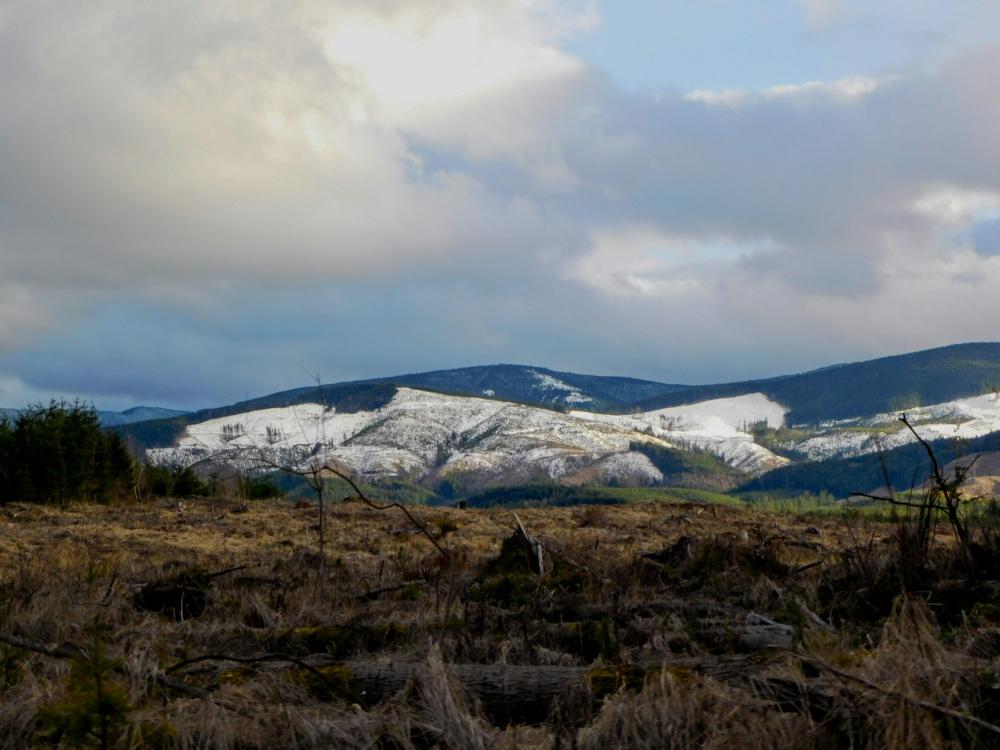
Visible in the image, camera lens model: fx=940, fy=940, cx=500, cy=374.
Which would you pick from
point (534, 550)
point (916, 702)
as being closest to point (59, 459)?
point (534, 550)

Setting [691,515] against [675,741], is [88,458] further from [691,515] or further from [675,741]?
[675,741]

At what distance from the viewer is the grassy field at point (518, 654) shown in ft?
13.8

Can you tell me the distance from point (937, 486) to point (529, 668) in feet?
17.3

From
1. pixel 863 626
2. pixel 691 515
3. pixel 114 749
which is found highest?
pixel 114 749

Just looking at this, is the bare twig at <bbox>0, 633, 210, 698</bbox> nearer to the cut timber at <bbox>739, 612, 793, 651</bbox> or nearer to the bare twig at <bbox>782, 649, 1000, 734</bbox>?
the bare twig at <bbox>782, 649, 1000, 734</bbox>

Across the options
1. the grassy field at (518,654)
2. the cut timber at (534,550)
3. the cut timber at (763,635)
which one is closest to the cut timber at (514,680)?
the grassy field at (518,654)

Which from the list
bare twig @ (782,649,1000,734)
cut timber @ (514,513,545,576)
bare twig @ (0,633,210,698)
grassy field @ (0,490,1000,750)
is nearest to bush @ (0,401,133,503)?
grassy field @ (0,490,1000,750)

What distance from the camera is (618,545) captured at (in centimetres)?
2091

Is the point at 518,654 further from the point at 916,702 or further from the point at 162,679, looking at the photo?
the point at 916,702

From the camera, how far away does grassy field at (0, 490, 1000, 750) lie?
421 centimetres

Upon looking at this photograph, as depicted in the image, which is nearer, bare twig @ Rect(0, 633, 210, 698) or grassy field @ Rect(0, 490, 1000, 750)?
grassy field @ Rect(0, 490, 1000, 750)

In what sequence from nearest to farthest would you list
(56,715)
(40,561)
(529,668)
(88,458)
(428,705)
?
1. (56,715)
2. (428,705)
3. (529,668)
4. (40,561)
5. (88,458)

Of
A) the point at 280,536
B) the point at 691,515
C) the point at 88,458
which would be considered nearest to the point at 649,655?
the point at 280,536

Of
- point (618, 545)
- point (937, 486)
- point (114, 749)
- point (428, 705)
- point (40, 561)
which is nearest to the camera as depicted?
point (114, 749)
